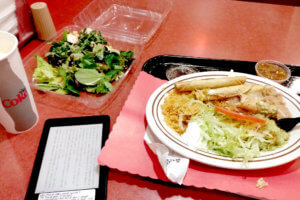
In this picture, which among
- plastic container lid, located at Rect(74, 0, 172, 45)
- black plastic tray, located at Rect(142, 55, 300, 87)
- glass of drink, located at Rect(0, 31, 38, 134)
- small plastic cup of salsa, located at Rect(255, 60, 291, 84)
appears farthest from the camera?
plastic container lid, located at Rect(74, 0, 172, 45)

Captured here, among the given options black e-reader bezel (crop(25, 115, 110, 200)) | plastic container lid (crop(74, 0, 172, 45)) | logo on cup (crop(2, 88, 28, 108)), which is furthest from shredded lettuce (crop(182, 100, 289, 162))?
plastic container lid (crop(74, 0, 172, 45))

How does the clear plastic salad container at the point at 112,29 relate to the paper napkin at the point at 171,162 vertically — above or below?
above

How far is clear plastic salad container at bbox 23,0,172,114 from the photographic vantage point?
1.32 meters

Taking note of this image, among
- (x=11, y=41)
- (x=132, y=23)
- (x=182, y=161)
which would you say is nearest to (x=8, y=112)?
(x=11, y=41)

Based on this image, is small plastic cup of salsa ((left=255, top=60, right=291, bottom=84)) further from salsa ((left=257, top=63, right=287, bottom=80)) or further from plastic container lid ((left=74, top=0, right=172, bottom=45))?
plastic container lid ((left=74, top=0, right=172, bottom=45))

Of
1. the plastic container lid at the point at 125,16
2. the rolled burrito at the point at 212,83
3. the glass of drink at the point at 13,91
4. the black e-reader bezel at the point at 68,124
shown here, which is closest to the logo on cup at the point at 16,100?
the glass of drink at the point at 13,91

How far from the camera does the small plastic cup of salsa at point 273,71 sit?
1441 mm

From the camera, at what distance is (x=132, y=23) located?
6.63 feet

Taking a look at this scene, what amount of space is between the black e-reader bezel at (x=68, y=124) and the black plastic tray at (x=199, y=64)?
53cm

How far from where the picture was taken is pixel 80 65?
4.61 feet

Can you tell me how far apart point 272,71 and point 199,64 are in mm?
440

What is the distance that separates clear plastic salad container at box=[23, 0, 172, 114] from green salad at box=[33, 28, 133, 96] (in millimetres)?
41

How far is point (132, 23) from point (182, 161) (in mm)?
1396

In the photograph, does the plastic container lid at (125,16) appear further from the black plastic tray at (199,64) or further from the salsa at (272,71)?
the salsa at (272,71)
